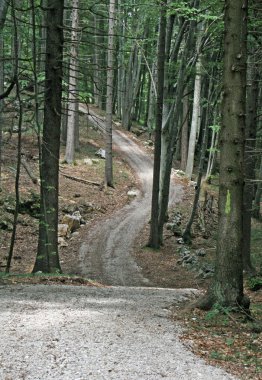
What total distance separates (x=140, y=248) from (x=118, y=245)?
0.84 metres

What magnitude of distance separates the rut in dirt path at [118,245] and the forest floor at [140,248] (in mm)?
130

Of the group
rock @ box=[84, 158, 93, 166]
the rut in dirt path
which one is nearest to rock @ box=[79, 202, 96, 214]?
the rut in dirt path

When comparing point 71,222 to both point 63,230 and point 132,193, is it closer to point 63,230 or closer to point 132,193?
point 63,230

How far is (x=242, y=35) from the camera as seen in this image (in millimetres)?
6305

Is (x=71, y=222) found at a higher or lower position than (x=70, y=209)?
lower

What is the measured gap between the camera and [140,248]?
16625 mm

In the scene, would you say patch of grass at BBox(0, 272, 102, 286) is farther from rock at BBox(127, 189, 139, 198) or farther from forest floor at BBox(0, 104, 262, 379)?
rock at BBox(127, 189, 139, 198)

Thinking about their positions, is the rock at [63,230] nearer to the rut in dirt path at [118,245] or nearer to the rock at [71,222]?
the rock at [71,222]

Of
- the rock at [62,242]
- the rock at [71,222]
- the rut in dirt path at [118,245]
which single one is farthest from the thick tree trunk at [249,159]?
the rock at [71,222]

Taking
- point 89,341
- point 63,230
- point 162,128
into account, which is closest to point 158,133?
point 162,128

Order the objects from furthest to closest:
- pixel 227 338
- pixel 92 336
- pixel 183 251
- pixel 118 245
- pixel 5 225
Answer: pixel 118 245
pixel 183 251
pixel 5 225
pixel 227 338
pixel 92 336

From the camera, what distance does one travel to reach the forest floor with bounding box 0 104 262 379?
5430 mm

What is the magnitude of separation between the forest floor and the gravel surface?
0.38 m

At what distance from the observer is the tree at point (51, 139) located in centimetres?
996
